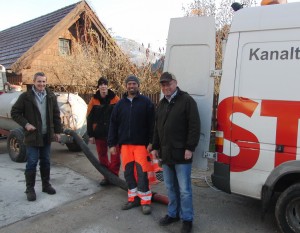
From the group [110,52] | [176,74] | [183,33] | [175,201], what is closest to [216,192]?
[175,201]

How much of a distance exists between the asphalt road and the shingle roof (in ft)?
30.0

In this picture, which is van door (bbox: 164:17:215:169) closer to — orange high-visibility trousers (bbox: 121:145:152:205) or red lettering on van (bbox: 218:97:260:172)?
red lettering on van (bbox: 218:97:260:172)

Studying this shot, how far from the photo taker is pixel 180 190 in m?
3.84

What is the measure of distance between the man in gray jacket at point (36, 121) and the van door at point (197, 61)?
1.99 m

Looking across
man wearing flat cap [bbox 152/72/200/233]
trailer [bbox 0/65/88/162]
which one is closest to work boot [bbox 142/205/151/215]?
man wearing flat cap [bbox 152/72/200/233]

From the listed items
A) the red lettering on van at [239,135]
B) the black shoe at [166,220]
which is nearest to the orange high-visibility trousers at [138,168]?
the black shoe at [166,220]

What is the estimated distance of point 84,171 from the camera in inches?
257

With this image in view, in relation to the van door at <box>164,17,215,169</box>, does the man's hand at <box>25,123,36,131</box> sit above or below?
below

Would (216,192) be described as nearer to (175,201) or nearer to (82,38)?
(175,201)

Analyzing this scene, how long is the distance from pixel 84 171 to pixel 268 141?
4018mm

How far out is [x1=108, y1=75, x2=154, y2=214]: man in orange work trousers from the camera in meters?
4.44

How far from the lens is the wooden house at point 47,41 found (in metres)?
13.2

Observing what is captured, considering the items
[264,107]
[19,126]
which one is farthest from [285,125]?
[19,126]

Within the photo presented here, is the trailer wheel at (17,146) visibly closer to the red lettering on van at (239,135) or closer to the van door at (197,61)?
the van door at (197,61)
